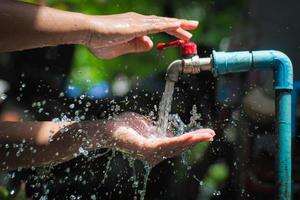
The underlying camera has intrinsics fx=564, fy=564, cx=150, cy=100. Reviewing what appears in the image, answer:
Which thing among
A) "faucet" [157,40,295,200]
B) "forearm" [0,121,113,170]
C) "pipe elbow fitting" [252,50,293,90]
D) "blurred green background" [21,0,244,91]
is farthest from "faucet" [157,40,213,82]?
"blurred green background" [21,0,244,91]

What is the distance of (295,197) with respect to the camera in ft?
9.51

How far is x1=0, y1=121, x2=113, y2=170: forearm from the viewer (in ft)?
5.65

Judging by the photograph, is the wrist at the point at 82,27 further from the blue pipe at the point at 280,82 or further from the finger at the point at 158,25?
the blue pipe at the point at 280,82

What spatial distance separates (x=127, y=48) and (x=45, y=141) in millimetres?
388

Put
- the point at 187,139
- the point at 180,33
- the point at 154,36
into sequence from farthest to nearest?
1. the point at 154,36
2. the point at 180,33
3. the point at 187,139

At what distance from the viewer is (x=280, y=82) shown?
1.55 meters

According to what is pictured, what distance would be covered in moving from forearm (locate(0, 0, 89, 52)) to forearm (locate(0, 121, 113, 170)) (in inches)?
11.8

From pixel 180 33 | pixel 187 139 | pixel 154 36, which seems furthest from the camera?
pixel 154 36

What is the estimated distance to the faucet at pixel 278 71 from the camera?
1.52m

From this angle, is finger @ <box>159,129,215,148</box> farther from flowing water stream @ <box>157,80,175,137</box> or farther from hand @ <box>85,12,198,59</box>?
hand @ <box>85,12,198,59</box>

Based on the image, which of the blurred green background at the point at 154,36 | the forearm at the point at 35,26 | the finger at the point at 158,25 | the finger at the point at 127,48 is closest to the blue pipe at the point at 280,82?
the finger at the point at 158,25

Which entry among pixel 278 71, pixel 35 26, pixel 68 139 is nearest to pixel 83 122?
pixel 68 139

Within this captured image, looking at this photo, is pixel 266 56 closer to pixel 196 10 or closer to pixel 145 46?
pixel 145 46

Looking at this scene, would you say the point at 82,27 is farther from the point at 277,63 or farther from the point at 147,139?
the point at 277,63
